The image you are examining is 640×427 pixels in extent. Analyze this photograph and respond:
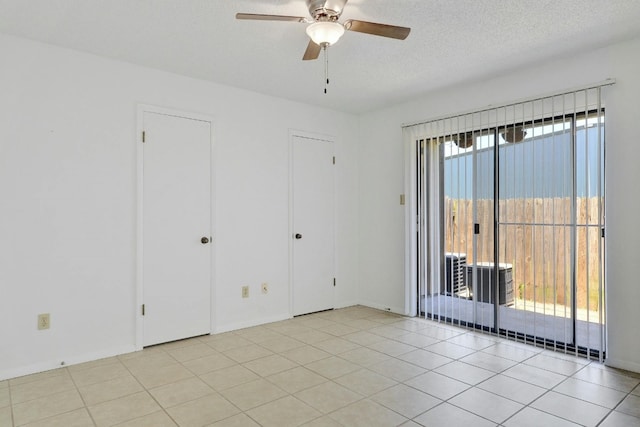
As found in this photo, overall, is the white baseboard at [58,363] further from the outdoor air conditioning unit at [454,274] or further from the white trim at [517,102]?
the white trim at [517,102]

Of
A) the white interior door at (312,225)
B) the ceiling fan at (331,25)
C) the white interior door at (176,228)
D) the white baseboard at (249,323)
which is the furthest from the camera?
the white interior door at (312,225)

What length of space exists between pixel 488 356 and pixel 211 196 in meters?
2.90

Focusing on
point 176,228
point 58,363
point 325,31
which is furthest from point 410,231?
point 58,363

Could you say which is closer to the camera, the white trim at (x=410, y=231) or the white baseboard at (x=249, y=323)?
the white baseboard at (x=249, y=323)

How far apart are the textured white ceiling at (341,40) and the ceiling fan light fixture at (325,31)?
0.78 feet

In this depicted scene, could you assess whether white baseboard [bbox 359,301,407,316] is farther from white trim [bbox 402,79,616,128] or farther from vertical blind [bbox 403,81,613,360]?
white trim [bbox 402,79,616,128]

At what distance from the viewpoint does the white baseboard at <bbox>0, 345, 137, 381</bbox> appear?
285 centimetres

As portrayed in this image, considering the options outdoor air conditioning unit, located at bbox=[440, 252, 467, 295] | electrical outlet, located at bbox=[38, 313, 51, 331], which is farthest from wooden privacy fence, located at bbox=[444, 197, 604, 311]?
electrical outlet, located at bbox=[38, 313, 51, 331]

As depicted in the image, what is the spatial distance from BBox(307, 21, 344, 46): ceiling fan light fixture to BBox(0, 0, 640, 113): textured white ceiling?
238 mm

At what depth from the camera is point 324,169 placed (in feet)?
16.0

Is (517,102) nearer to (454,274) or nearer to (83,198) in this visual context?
(454,274)

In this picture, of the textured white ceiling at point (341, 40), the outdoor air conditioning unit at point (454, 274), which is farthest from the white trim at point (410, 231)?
the textured white ceiling at point (341, 40)

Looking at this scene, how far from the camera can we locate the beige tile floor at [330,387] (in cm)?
229

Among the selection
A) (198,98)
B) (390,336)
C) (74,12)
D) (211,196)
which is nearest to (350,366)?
(390,336)
